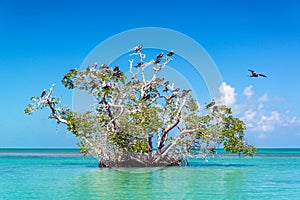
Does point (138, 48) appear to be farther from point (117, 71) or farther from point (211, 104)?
point (211, 104)

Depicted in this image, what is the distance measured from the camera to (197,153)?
30641 mm

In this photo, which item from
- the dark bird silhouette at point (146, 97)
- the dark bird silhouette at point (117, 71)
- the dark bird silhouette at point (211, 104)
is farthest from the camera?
the dark bird silhouette at point (211, 104)

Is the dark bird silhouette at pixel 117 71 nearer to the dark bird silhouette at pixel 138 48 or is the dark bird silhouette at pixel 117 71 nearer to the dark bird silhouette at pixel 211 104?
the dark bird silhouette at pixel 138 48

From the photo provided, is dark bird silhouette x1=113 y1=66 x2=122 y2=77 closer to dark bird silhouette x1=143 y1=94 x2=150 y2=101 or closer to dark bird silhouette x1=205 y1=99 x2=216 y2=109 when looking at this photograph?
dark bird silhouette x1=143 y1=94 x2=150 y2=101

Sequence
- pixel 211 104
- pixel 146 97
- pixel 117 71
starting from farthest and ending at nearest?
pixel 211 104, pixel 146 97, pixel 117 71

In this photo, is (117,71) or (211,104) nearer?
(117,71)

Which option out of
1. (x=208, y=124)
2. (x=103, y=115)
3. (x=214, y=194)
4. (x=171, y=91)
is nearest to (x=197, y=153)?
(x=208, y=124)

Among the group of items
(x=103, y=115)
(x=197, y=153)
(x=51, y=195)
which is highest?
(x=103, y=115)

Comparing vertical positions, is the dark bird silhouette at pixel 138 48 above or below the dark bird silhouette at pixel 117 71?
above

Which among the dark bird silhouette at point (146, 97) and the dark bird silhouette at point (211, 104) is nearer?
the dark bird silhouette at point (146, 97)

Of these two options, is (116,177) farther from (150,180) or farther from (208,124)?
(208,124)

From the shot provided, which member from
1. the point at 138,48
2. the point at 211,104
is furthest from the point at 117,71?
the point at 211,104

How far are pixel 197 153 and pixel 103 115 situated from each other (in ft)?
22.3

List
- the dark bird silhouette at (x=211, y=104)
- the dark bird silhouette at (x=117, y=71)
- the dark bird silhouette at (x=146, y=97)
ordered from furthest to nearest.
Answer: the dark bird silhouette at (x=211, y=104)
the dark bird silhouette at (x=146, y=97)
the dark bird silhouette at (x=117, y=71)
